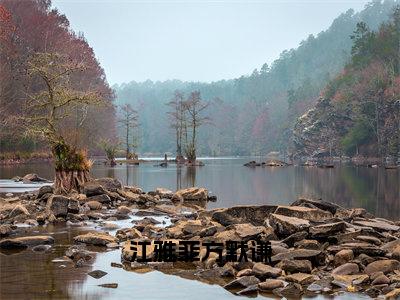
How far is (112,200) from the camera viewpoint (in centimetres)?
2717

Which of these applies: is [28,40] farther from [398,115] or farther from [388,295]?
[388,295]

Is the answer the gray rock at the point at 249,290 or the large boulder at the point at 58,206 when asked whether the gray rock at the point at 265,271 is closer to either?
the gray rock at the point at 249,290

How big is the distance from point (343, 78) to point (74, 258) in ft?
366

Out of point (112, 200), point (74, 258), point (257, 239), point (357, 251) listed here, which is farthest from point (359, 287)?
point (112, 200)

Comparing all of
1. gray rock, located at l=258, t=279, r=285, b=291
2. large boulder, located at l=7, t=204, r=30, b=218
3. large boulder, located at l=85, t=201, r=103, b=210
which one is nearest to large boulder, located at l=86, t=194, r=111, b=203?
large boulder, located at l=85, t=201, r=103, b=210

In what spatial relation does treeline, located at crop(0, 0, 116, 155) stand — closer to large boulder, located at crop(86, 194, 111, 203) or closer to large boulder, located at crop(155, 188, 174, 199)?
large boulder, located at crop(155, 188, 174, 199)

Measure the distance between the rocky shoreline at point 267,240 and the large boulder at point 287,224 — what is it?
27 mm

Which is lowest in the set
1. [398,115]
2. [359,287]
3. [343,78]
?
[359,287]

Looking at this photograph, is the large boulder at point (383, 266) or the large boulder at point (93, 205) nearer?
the large boulder at point (383, 266)

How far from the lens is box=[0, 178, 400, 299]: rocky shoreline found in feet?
36.2

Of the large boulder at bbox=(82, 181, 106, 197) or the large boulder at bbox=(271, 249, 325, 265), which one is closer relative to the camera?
the large boulder at bbox=(271, 249, 325, 265)

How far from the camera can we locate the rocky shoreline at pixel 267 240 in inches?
435

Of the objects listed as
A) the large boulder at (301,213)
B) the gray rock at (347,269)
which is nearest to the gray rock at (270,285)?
the gray rock at (347,269)

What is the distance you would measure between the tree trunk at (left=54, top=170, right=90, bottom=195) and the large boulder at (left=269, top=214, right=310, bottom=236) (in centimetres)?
1420
